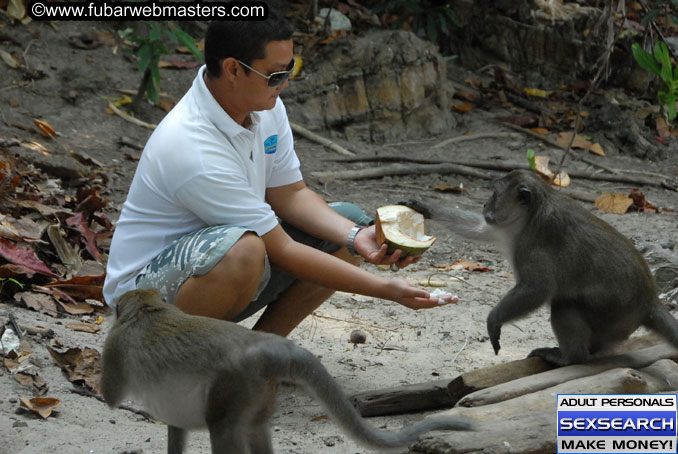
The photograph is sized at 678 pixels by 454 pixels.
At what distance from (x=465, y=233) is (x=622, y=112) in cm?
618

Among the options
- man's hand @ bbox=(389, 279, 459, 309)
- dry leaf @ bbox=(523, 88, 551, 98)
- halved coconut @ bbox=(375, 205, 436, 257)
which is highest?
halved coconut @ bbox=(375, 205, 436, 257)

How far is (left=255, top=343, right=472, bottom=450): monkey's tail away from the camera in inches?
113

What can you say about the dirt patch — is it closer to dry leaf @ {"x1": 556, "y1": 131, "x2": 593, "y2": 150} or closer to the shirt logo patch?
dry leaf @ {"x1": 556, "y1": 131, "x2": 593, "y2": 150}

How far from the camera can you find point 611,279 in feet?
13.7

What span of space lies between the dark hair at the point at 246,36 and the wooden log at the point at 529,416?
177 cm

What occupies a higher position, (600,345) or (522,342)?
(600,345)

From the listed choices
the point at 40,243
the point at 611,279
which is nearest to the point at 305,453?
the point at 611,279

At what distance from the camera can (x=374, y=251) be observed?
400cm

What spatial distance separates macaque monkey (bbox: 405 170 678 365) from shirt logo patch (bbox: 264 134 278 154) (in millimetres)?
1336

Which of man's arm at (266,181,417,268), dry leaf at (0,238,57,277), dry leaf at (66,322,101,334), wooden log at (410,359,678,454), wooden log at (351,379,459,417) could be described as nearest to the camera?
wooden log at (410,359,678,454)

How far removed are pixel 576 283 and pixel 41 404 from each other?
2.66m

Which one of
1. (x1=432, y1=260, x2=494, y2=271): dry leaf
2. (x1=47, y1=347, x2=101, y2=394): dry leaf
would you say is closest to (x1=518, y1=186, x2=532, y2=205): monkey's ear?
(x1=432, y1=260, x2=494, y2=271): dry leaf

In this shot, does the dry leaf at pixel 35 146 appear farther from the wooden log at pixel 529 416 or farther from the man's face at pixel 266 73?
the wooden log at pixel 529 416

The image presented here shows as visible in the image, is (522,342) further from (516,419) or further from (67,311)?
(67,311)
